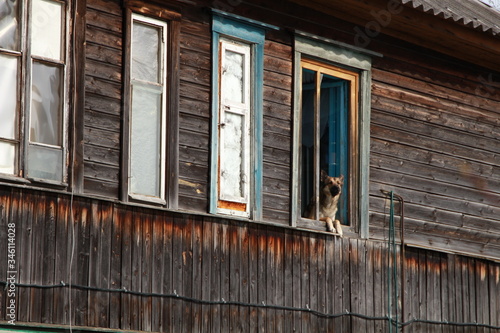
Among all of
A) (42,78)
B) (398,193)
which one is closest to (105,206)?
(42,78)

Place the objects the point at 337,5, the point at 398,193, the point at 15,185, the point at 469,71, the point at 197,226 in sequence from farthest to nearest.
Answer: the point at 469,71, the point at 398,193, the point at 337,5, the point at 197,226, the point at 15,185

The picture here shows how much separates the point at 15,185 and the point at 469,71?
25.9ft

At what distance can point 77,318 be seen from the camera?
1143cm

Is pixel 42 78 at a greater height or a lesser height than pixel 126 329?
greater

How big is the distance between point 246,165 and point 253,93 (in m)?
0.83

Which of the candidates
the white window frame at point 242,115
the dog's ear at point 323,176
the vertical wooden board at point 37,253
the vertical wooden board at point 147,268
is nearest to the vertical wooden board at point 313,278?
the dog's ear at point 323,176

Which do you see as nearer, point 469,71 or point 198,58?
point 198,58

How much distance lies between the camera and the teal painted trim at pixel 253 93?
43.1ft

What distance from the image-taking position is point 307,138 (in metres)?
14.8

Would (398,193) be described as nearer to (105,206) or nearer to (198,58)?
(198,58)

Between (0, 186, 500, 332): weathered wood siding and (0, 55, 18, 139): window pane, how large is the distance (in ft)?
1.91

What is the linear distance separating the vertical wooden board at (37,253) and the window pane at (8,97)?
0.64 meters

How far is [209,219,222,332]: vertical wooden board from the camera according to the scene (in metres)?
12.9

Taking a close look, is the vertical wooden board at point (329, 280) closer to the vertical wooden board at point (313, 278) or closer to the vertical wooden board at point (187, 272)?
the vertical wooden board at point (313, 278)
